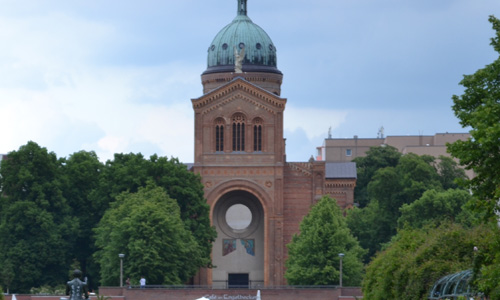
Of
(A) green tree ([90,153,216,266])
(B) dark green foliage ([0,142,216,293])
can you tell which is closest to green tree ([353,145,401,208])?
(B) dark green foliage ([0,142,216,293])

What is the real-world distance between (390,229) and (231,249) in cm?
1283

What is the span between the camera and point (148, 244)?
88.2m

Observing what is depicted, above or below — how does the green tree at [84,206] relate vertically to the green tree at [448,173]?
below

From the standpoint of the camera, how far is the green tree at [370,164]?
13962 cm

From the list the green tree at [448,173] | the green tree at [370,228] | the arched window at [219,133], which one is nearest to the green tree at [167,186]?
the arched window at [219,133]

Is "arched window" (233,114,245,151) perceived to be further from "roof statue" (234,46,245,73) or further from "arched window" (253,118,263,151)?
"roof statue" (234,46,245,73)

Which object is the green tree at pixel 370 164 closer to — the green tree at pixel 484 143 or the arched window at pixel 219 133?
the arched window at pixel 219 133

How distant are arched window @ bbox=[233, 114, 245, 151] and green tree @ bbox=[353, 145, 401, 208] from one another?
33.3 m

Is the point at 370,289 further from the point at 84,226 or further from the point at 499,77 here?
the point at 84,226

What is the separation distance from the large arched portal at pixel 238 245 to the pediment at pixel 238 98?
7.14 metres

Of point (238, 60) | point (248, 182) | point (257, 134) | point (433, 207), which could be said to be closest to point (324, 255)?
→ point (433, 207)

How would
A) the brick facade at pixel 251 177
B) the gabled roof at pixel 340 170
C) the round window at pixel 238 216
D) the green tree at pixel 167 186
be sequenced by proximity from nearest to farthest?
the green tree at pixel 167 186 < the brick facade at pixel 251 177 < the round window at pixel 238 216 < the gabled roof at pixel 340 170

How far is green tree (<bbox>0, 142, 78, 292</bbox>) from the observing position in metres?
93.8

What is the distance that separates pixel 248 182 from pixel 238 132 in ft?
13.4
